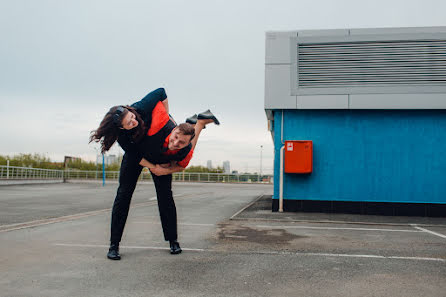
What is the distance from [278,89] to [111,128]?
6619mm

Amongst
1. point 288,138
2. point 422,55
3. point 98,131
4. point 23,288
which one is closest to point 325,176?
point 288,138

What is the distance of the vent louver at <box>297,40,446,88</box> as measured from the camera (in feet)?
29.4

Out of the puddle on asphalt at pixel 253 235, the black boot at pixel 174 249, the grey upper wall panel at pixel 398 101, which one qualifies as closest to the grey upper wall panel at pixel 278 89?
the grey upper wall panel at pixel 398 101

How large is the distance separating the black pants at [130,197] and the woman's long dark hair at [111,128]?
477 mm

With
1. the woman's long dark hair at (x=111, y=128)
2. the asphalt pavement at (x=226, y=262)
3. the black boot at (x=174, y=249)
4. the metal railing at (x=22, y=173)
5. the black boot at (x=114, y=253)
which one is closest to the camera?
the asphalt pavement at (x=226, y=262)

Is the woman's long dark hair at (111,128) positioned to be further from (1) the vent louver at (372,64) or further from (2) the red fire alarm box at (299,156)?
(1) the vent louver at (372,64)

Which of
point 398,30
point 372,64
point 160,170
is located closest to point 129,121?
point 160,170

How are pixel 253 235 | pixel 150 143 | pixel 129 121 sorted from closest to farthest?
pixel 129 121, pixel 150 143, pixel 253 235

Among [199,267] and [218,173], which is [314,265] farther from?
[218,173]

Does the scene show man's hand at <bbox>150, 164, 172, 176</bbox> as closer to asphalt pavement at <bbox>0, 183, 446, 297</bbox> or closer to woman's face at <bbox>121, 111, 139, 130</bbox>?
woman's face at <bbox>121, 111, 139, 130</bbox>

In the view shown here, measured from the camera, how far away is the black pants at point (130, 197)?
156 inches

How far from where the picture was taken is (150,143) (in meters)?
3.60

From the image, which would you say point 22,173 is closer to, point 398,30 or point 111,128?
point 398,30

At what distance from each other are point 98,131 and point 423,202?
8.08 meters
